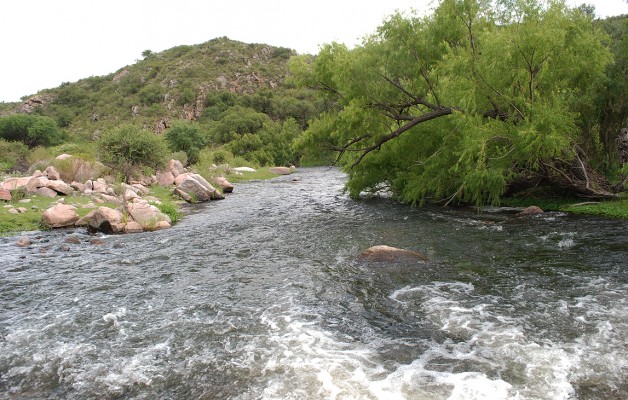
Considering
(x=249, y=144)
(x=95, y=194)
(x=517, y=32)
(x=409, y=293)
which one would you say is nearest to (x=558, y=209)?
(x=517, y=32)

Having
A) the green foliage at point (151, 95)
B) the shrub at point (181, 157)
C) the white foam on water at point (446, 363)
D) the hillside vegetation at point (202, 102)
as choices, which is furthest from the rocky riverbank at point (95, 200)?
the green foliage at point (151, 95)

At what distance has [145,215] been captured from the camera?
17.6m

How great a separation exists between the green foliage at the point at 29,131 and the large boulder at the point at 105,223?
41.7 metres

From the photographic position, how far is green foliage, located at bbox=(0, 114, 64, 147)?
49281mm

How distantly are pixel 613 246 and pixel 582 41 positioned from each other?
9003 millimetres

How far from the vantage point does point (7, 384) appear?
232 inches

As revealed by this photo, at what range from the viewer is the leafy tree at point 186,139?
46.8m

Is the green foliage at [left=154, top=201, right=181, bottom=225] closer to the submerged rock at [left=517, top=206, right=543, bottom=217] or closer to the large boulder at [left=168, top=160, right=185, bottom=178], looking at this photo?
the large boulder at [left=168, top=160, right=185, bottom=178]

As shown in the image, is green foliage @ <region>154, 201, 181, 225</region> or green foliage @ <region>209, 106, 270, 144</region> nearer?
green foliage @ <region>154, 201, 181, 225</region>

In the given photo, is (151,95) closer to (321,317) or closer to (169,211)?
(169,211)

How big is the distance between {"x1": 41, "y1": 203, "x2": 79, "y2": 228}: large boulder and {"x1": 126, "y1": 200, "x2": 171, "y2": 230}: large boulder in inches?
83.8

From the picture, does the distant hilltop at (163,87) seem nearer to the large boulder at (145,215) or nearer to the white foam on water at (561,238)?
the large boulder at (145,215)

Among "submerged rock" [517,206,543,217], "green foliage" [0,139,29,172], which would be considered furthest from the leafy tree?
"submerged rock" [517,206,543,217]

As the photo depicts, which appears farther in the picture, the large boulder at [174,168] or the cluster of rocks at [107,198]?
the large boulder at [174,168]
